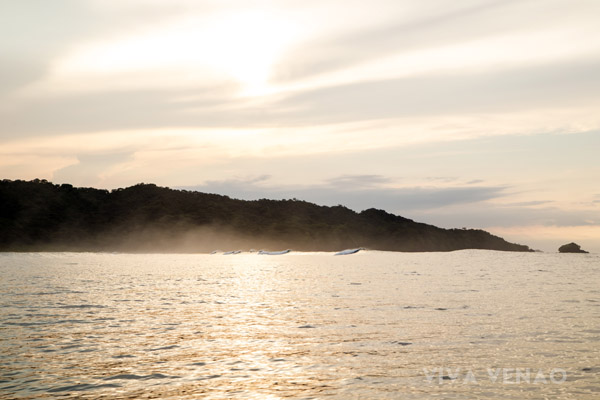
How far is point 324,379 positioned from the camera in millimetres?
18969

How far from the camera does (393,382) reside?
18.4 m

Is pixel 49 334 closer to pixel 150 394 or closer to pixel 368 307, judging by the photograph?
pixel 150 394

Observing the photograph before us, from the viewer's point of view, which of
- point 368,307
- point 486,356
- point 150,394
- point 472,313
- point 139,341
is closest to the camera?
point 150,394

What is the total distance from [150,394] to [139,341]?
32.5 feet

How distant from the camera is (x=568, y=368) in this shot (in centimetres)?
2016

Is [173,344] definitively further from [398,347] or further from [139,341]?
[398,347]

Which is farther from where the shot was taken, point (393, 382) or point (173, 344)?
point (173, 344)

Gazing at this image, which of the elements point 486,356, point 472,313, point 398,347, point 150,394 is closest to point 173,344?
point 150,394

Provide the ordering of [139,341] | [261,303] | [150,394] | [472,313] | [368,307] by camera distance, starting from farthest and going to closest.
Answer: [261,303]
[368,307]
[472,313]
[139,341]
[150,394]

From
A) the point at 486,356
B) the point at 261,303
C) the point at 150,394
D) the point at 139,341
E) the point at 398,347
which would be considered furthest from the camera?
the point at 261,303

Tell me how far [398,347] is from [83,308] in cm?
2595

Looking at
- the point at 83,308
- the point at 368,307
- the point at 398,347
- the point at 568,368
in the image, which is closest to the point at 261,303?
the point at 368,307

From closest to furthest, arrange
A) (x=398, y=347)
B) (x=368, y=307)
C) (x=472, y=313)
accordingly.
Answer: (x=398, y=347)
(x=472, y=313)
(x=368, y=307)

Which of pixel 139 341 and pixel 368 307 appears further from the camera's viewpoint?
pixel 368 307
